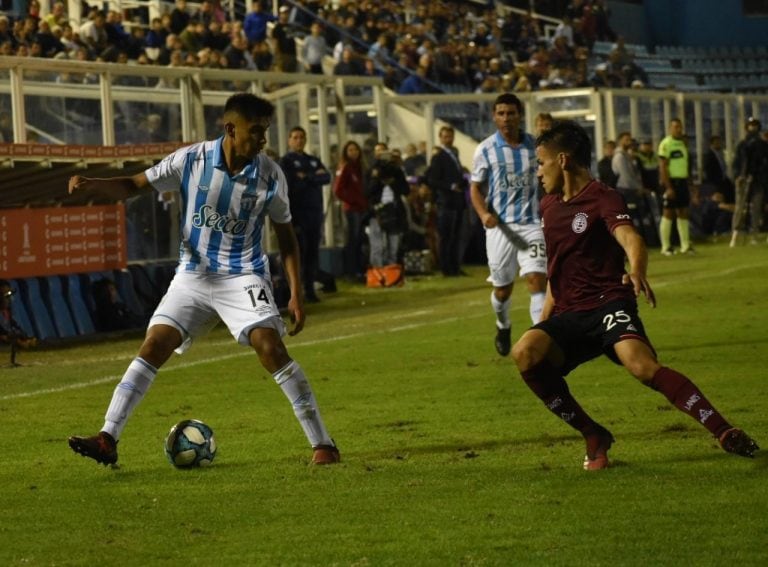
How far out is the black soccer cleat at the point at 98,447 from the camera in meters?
8.33

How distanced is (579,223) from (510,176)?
562 cm

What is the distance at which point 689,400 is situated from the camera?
7.73 m

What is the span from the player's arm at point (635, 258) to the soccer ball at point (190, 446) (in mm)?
2512

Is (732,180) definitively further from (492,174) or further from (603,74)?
(492,174)

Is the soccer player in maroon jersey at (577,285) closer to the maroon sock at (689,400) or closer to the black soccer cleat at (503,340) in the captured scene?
the maroon sock at (689,400)

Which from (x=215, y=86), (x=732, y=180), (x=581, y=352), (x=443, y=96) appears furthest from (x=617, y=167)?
(x=581, y=352)

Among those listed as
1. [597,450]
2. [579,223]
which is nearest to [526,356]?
[597,450]

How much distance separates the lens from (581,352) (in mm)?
8195

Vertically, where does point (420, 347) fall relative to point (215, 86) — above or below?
below

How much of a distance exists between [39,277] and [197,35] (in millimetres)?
10166

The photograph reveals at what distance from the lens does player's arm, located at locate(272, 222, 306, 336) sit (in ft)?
28.8

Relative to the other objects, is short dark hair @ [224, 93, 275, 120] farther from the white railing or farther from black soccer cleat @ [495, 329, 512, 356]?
the white railing

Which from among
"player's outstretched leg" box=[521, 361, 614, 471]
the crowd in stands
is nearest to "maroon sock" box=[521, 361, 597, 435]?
"player's outstretched leg" box=[521, 361, 614, 471]

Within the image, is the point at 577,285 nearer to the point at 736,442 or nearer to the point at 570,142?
the point at 570,142
